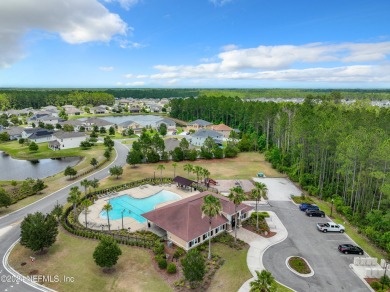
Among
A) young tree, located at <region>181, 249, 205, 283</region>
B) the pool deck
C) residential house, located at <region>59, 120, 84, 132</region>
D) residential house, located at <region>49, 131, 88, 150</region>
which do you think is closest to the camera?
young tree, located at <region>181, 249, 205, 283</region>

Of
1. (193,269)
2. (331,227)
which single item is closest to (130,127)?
(331,227)

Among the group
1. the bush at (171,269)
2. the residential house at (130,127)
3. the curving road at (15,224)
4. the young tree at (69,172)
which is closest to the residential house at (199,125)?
the residential house at (130,127)

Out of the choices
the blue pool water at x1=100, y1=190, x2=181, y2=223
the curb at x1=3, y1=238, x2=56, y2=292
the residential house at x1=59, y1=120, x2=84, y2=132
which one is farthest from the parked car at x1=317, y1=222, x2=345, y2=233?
the residential house at x1=59, y1=120, x2=84, y2=132

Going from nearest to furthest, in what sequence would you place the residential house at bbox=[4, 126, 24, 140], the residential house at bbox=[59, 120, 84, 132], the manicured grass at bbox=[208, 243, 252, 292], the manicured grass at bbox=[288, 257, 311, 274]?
1. the manicured grass at bbox=[208, 243, 252, 292]
2. the manicured grass at bbox=[288, 257, 311, 274]
3. the residential house at bbox=[4, 126, 24, 140]
4. the residential house at bbox=[59, 120, 84, 132]

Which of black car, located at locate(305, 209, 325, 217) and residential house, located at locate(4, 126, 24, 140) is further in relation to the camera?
residential house, located at locate(4, 126, 24, 140)

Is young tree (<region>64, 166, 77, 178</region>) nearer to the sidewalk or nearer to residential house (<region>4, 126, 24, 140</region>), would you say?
the sidewalk

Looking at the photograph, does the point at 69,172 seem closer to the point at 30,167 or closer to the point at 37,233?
the point at 30,167
